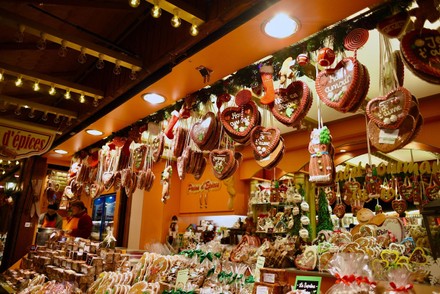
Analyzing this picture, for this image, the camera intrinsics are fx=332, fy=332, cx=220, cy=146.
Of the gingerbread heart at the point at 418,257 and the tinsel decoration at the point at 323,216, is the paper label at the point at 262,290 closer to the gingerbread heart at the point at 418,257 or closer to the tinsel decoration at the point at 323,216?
the gingerbread heart at the point at 418,257

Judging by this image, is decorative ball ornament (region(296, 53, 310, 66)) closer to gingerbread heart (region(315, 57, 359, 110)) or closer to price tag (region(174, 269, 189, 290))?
gingerbread heart (region(315, 57, 359, 110))

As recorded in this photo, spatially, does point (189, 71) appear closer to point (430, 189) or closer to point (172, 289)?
point (172, 289)

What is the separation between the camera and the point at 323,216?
5.77 m

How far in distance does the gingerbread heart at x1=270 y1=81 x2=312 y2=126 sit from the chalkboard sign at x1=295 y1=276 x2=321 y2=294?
98 centimetres

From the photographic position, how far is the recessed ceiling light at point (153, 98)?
324 centimetres

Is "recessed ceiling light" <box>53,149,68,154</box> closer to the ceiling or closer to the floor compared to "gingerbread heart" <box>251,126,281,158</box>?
closer to the ceiling

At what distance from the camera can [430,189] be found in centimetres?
524

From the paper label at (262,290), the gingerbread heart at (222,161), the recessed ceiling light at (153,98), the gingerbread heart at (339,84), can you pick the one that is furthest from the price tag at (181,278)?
the gingerbread heart at (339,84)

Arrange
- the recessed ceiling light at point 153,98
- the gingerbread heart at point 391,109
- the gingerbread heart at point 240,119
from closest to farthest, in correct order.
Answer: the gingerbread heart at point 391,109
the gingerbread heart at point 240,119
the recessed ceiling light at point 153,98

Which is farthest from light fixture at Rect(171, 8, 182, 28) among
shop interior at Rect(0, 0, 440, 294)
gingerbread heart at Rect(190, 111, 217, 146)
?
gingerbread heart at Rect(190, 111, 217, 146)

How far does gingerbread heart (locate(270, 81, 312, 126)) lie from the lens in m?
2.15

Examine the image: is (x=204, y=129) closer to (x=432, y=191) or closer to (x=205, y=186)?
(x=432, y=191)

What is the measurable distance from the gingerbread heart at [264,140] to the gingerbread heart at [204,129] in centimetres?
50

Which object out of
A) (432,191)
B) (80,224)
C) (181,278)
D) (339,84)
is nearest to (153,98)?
(181,278)
